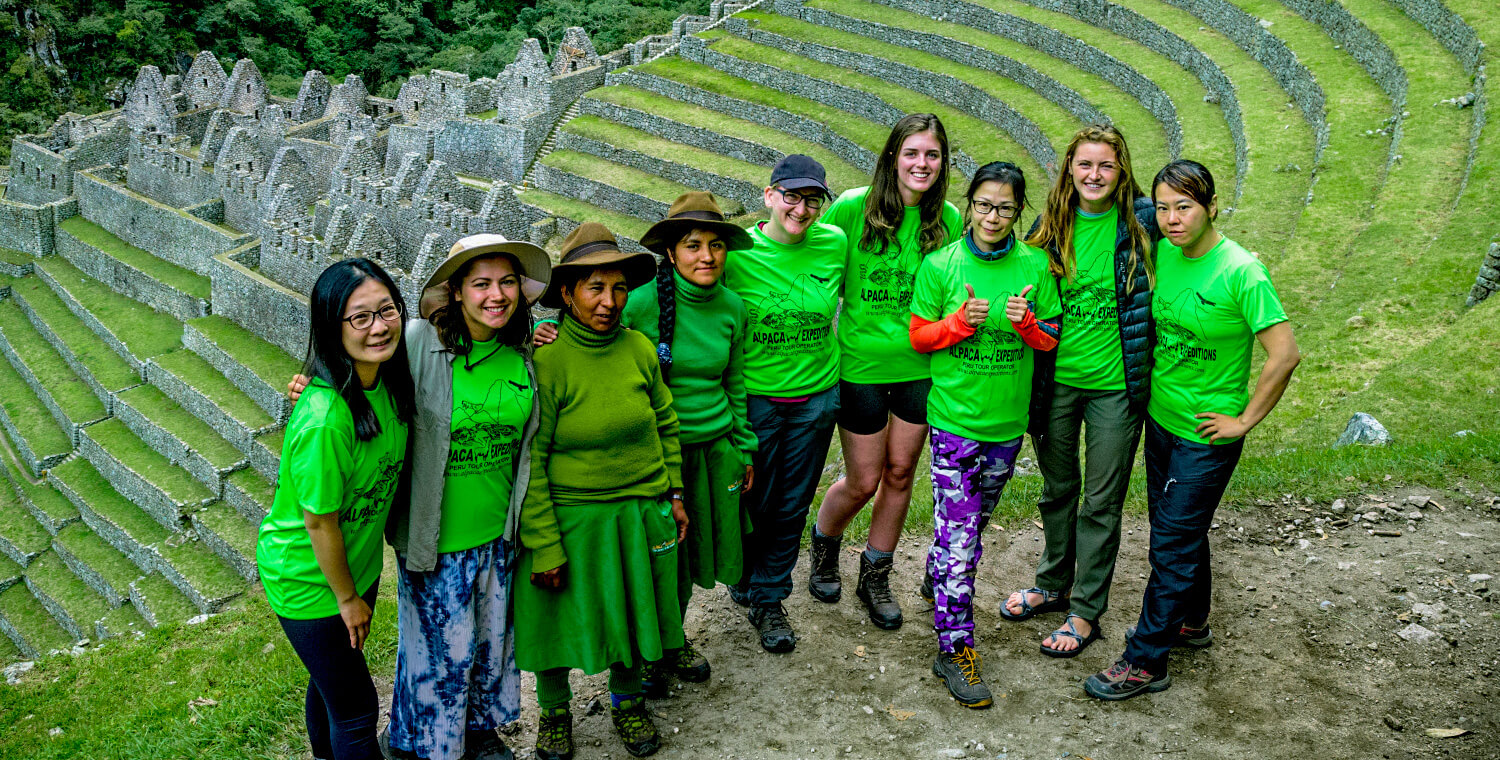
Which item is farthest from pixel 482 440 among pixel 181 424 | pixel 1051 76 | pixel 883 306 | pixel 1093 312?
pixel 1051 76

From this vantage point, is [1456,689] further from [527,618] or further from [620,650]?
[527,618]

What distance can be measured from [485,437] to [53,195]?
1024 inches

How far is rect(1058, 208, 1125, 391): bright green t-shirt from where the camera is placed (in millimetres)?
4375

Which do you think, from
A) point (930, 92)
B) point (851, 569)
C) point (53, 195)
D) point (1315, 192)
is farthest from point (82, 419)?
point (1315, 192)

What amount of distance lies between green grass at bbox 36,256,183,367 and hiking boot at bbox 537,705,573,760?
17066 millimetres

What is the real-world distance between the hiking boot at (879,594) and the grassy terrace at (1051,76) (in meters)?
10.7

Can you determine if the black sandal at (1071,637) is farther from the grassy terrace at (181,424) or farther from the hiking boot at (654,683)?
the grassy terrace at (181,424)

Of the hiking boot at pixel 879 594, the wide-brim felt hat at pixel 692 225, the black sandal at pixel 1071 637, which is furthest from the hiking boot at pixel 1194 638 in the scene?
the wide-brim felt hat at pixel 692 225

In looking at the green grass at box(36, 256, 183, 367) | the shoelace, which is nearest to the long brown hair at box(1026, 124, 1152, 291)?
the shoelace

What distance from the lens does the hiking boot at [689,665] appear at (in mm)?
4855

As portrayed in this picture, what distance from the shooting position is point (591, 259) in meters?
3.87

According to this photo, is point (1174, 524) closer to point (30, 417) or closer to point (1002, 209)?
point (1002, 209)

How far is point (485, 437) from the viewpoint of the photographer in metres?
3.88

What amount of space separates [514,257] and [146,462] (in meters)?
15.0
